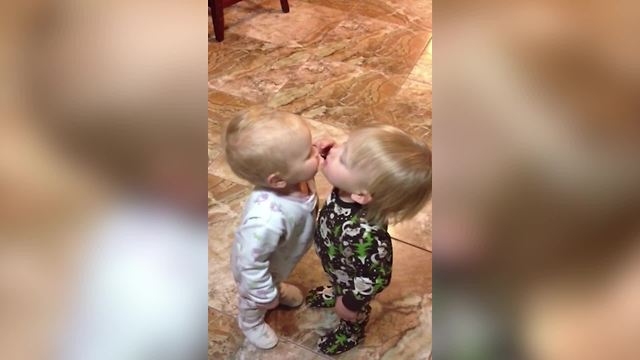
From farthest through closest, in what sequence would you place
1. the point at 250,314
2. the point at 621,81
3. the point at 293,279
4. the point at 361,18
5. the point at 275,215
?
the point at 361,18 → the point at 293,279 → the point at 250,314 → the point at 275,215 → the point at 621,81

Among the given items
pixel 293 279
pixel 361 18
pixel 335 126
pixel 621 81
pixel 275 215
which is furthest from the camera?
pixel 361 18

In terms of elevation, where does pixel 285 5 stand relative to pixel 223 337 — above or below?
above

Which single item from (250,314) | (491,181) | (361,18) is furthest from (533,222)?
(361,18)

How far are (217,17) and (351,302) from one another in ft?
3.41

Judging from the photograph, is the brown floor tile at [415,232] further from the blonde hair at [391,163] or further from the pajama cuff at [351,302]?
the blonde hair at [391,163]

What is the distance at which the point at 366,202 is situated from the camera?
3.00 feet

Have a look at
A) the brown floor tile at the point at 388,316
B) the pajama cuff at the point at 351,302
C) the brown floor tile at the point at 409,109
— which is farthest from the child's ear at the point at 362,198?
the brown floor tile at the point at 409,109

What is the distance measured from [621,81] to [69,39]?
13.6 inches

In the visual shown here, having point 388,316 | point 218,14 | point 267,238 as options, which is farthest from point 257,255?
point 218,14

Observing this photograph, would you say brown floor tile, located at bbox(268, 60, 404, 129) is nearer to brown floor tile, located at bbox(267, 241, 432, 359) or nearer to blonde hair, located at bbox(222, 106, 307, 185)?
brown floor tile, located at bbox(267, 241, 432, 359)

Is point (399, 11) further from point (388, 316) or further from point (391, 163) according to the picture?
point (391, 163)

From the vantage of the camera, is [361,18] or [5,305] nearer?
[5,305]

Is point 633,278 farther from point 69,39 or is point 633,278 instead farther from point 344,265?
point 344,265

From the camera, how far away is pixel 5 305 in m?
0.45
